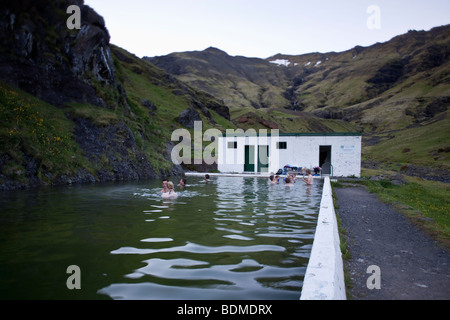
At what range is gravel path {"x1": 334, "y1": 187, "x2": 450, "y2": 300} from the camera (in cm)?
421

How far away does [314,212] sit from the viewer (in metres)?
10.4

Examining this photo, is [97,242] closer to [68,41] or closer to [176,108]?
[68,41]

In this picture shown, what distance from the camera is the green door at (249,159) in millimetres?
34094

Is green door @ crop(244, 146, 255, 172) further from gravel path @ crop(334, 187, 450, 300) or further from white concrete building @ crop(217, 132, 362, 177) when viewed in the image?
gravel path @ crop(334, 187, 450, 300)

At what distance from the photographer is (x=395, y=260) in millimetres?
5684

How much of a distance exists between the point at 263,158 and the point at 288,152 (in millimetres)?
2844

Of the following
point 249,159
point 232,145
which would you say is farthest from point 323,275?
point 232,145

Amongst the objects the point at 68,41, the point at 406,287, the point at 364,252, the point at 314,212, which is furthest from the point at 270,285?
the point at 68,41

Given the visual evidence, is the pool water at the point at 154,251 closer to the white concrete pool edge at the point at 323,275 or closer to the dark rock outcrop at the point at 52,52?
the white concrete pool edge at the point at 323,275

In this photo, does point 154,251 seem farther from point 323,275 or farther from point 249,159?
point 249,159

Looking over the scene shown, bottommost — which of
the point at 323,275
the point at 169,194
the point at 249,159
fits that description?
the point at 169,194

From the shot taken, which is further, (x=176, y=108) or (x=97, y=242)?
(x=176, y=108)

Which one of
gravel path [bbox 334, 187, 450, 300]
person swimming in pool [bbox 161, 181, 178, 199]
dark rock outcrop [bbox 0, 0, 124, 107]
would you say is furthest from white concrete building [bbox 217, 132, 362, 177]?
gravel path [bbox 334, 187, 450, 300]
